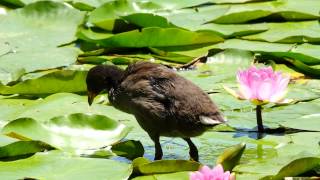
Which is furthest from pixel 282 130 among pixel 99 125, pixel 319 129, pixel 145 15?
pixel 145 15

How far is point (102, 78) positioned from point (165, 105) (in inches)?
18.3

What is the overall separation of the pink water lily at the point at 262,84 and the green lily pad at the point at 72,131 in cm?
59

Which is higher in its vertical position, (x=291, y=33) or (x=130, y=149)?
(x=291, y=33)

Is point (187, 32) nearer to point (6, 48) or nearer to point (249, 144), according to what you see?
point (6, 48)

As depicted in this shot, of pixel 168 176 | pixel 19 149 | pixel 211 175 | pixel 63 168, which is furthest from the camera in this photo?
pixel 19 149

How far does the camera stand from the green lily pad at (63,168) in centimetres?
384

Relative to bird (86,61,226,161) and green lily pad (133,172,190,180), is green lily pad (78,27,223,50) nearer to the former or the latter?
bird (86,61,226,161)

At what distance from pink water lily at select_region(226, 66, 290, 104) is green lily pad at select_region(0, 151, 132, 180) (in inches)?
32.2

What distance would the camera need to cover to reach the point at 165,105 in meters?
4.38

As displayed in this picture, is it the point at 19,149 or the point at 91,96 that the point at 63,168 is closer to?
the point at 19,149

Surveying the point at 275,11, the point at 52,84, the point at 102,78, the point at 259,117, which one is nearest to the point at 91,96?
the point at 102,78

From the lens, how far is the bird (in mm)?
4281

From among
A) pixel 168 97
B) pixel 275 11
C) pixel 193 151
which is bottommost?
pixel 193 151

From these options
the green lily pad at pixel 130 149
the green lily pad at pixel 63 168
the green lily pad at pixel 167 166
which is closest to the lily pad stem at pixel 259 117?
the green lily pad at pixel 130 149
